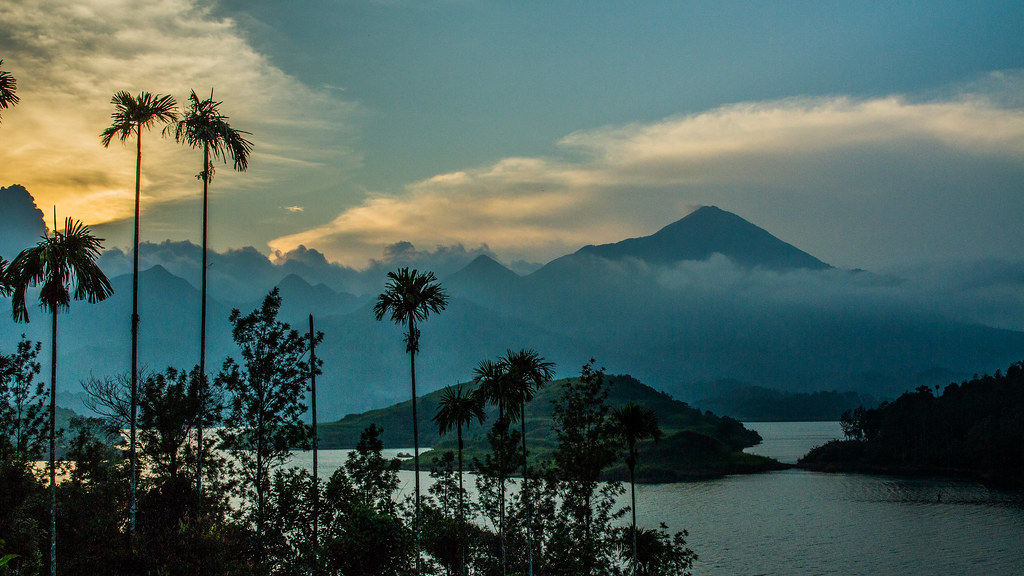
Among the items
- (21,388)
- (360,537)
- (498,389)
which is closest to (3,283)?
(360,537)

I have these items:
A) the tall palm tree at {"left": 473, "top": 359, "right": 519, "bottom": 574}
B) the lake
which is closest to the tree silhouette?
the tall palm tree at {"left": 473, "top": 359, "right": 519, "bottom": 574}

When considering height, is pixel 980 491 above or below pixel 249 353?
below

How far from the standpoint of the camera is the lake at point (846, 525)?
106 metres

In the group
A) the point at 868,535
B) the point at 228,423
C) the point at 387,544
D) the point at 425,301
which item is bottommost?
the point at 868,535

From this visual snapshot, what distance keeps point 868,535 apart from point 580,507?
8802cm

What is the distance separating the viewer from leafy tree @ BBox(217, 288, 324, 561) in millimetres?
52584

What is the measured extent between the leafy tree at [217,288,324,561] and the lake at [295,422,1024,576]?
1521 inches

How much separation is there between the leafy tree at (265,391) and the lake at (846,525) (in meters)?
38.6

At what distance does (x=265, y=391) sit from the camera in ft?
177

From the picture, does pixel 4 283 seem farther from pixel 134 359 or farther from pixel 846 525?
pixel 846 525

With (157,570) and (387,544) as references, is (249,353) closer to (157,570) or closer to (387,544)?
(387,544)

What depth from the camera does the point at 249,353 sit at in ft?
178

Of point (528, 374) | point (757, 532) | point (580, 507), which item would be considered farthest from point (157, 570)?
point (757, 532)

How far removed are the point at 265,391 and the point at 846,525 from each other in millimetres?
121577
